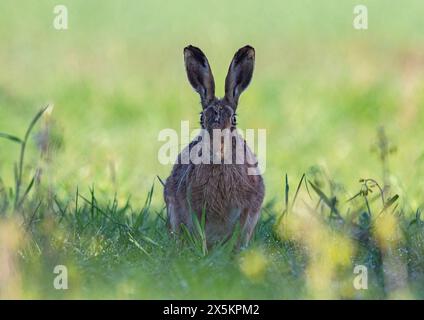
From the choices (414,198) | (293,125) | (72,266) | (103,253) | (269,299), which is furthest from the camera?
(293,125)

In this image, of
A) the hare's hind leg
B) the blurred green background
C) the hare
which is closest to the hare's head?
the hare

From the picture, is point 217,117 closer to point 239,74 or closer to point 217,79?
point 239,74

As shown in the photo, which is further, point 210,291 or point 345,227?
point 345,227

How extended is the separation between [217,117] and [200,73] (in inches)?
16.5

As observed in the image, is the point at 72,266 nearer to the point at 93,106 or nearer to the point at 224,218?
the point at 224,218

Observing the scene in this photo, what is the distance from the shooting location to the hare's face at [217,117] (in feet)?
20.2

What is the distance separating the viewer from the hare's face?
242 inches

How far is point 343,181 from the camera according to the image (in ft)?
29.0

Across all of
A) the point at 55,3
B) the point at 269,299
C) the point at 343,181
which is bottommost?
the point at 269,299

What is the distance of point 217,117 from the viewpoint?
6.15 metres

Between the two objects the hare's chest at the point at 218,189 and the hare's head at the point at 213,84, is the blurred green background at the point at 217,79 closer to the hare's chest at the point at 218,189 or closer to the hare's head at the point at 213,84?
the hare's chest at the point at 218,189

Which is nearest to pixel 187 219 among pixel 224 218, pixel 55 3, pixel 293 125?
pixel 224 218

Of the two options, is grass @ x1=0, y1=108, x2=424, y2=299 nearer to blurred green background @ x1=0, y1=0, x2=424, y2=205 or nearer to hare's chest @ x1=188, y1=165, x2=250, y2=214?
hare's chest @ x1=188, y1=165, x2=250, y2=214

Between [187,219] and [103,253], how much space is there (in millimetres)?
649
